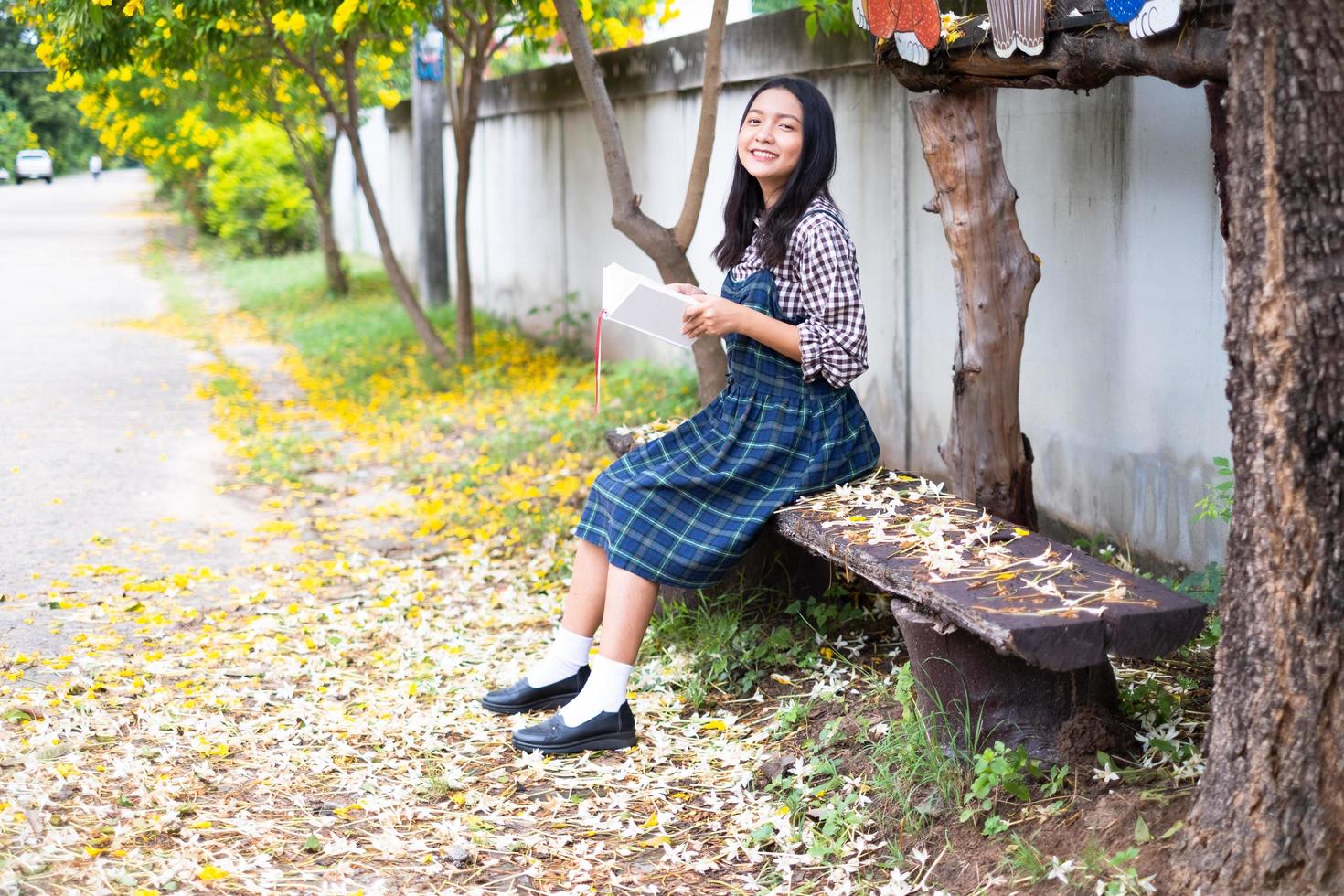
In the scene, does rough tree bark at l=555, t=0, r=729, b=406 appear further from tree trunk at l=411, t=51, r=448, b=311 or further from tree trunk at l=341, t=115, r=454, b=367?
tree trunk at l=411, t=51, r=448, b=311

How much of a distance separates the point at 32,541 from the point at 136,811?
2.75 m

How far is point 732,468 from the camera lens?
361 centimetres

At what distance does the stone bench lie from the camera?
2.63 metres

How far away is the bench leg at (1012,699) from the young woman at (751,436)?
68 cm

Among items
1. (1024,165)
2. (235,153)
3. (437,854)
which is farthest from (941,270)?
(235,153)

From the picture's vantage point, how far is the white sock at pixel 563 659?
12.6ft

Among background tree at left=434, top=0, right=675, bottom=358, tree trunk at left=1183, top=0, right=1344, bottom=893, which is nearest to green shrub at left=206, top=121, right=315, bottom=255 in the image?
background tree at left=434, top=0, right=675, bottom=358

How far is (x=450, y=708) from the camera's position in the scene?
396 cm

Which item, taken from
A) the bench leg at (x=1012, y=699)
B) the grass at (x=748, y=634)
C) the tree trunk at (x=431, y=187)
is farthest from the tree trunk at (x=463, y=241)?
the bench leg at (x=1012, y=699)

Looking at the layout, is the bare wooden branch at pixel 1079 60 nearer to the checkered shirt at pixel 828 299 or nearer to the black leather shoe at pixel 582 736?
the checkered shirt at pixel 828 299

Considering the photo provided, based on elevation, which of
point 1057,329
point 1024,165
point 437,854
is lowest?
point 437,854

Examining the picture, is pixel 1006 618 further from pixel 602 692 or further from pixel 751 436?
pixel 602 692

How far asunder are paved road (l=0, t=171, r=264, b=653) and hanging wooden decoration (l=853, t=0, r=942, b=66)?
3153mm

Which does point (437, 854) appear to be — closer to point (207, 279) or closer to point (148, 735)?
point (148, 735)
